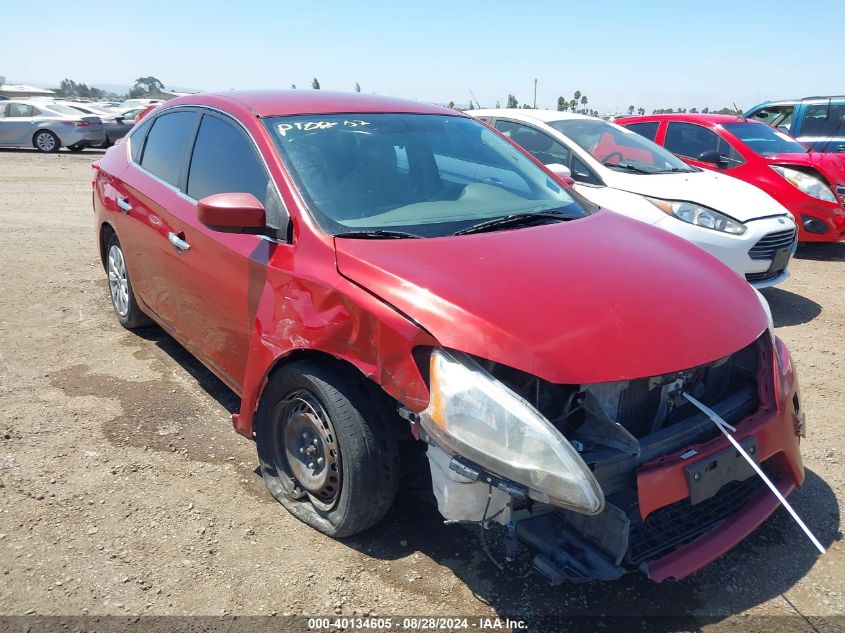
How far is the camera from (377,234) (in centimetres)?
271

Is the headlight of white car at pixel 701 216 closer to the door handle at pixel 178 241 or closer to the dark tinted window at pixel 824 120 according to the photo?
the door handle at pixel 178 241

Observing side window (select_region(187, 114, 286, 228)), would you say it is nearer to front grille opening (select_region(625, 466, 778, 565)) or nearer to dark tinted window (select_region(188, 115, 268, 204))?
dark tinted window (select_region(188, 115, 268, 204))

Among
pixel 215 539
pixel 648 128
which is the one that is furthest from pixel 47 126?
pixel 215 539

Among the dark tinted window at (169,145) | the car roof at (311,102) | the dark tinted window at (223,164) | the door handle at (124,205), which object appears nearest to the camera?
the dark tinted window at (223,164)

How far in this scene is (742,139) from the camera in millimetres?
8219

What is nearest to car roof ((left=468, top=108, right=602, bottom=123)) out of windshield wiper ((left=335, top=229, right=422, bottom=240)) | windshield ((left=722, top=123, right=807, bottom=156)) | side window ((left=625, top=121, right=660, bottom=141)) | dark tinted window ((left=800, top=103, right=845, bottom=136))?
side window ((left=625, top=121, right=660, bottom=141))

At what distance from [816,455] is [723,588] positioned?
134 centimetres

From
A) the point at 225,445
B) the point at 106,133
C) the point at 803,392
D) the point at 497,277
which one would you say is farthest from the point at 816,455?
the point at 106,133

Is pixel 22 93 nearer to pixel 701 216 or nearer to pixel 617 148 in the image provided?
pixel 617 148

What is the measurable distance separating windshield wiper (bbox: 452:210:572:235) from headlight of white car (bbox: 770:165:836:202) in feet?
18.9

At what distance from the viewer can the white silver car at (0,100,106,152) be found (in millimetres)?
17703

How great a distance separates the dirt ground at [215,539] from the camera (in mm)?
2418

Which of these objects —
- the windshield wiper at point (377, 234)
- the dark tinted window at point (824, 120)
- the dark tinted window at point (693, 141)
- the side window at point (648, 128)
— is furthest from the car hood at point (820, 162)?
the windshield wiper at point (377, 234)

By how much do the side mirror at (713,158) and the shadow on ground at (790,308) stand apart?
1830mm
